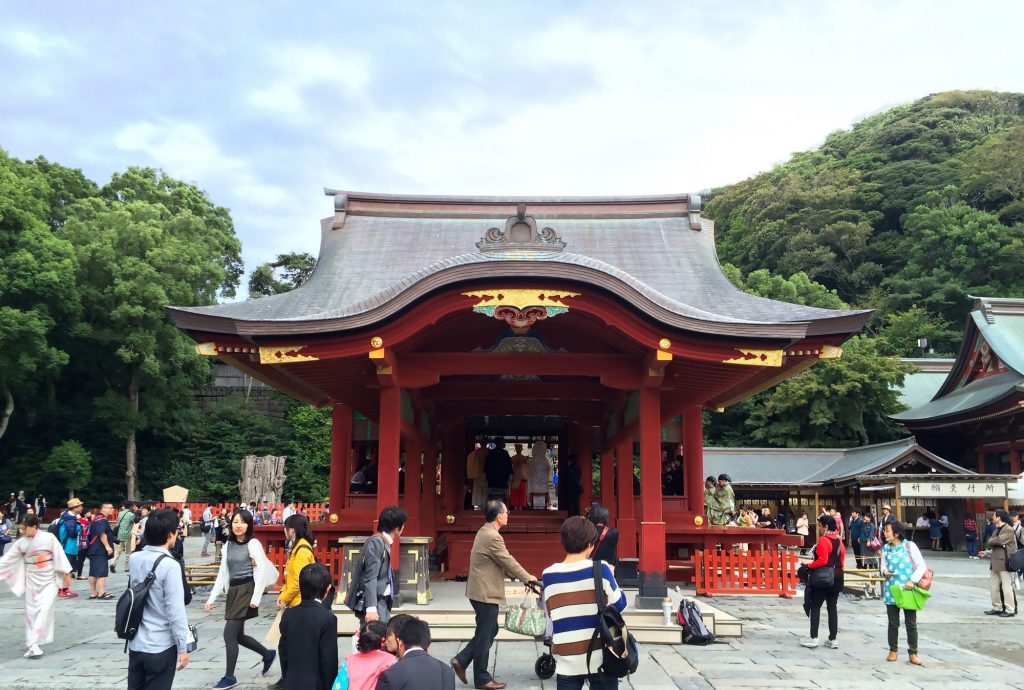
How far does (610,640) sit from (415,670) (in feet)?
3.86

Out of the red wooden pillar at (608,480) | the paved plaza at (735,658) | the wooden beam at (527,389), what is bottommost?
the paved plaza at (735,658)

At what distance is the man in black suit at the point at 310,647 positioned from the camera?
4684 millimetres

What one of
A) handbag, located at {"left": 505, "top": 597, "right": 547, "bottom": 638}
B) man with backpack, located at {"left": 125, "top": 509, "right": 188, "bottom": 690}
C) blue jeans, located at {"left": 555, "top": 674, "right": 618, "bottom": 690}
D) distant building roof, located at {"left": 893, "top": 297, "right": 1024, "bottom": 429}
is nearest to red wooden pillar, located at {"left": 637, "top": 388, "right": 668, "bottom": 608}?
handbag, located at {"left": 505, "top": 597, "right": 547, "bottom": 638}

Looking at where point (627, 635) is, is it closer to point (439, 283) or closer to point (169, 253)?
point (439, 283)

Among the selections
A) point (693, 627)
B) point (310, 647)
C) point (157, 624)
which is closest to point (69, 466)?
point (693, 627)

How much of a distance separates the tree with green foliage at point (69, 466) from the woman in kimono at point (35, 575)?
2647 cm

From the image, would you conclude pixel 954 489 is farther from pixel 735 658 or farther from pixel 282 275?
pixel 282 275

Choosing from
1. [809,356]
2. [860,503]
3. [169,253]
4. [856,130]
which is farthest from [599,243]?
[856,130]

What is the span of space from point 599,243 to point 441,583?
848 cm

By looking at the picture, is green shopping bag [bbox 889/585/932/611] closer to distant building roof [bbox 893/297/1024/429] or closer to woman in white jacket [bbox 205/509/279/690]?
woman in white jacket [bbox 205/509/279/690]

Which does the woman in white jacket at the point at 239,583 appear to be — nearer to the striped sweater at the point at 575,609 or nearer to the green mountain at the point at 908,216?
the striped sweater at the point at 575,609

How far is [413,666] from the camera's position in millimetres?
3660

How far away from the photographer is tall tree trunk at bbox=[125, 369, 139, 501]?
112 feet

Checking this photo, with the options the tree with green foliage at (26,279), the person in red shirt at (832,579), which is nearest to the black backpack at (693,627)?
the person in red shirt at (832,579)
